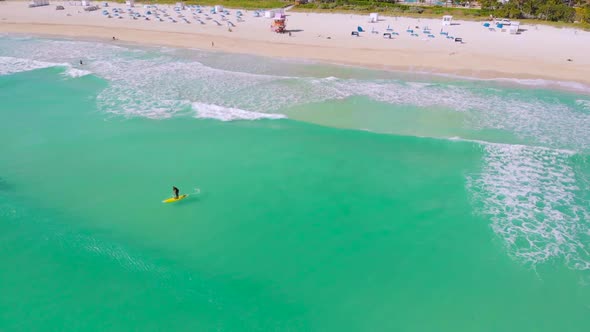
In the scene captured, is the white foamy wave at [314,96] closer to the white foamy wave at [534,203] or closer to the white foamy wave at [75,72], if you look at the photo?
the white foamy wave at [75,72]

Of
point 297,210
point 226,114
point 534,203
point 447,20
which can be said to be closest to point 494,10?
point 447,20

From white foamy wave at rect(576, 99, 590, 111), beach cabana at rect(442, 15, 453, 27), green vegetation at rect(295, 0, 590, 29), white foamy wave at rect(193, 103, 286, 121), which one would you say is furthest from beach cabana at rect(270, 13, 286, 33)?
white foamy wave at rect(576, 99, 590, 111)

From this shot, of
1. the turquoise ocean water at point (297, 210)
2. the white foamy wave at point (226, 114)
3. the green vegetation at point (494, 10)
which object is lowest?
the turquoise ocean water at point (297, 210)

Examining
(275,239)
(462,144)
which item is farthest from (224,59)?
(275,239)

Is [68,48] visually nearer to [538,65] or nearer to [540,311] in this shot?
[538,65]

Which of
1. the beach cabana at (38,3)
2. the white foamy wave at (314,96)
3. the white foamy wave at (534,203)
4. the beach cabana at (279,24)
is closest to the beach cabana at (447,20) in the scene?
Result: the beach cabana at (279,24)

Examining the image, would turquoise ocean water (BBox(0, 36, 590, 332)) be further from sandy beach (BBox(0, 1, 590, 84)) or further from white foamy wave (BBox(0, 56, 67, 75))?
white foamy wave (BBox(0, 56, 67, 75))
